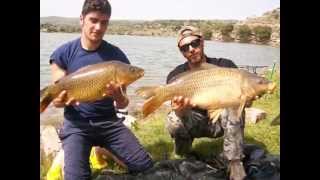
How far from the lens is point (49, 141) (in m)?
4.04

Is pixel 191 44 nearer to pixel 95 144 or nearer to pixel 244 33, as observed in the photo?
pixel 244 33

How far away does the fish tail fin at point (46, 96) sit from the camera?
12.5 feet

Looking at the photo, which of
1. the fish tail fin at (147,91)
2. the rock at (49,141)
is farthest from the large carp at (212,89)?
the rock at (49,141)

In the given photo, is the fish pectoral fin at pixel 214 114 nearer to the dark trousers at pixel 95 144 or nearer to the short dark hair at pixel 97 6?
the dark trousers at pixel 95 144

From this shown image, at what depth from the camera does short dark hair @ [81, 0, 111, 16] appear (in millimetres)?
3900

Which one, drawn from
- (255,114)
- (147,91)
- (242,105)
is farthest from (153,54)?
(255,114)

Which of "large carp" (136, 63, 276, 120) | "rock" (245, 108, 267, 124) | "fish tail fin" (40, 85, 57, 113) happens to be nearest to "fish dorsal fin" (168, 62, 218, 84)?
"large carp" (136, 63, 276, 120)

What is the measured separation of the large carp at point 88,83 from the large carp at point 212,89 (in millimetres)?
179

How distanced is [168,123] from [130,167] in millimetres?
401

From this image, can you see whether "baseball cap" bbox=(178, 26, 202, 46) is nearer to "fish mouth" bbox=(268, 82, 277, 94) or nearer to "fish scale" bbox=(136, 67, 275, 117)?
"fish scale" bbox=(136, 67, 275, 117)

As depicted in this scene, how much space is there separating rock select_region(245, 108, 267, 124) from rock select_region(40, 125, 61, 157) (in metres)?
1.33

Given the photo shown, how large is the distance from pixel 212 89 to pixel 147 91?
0.43 m
